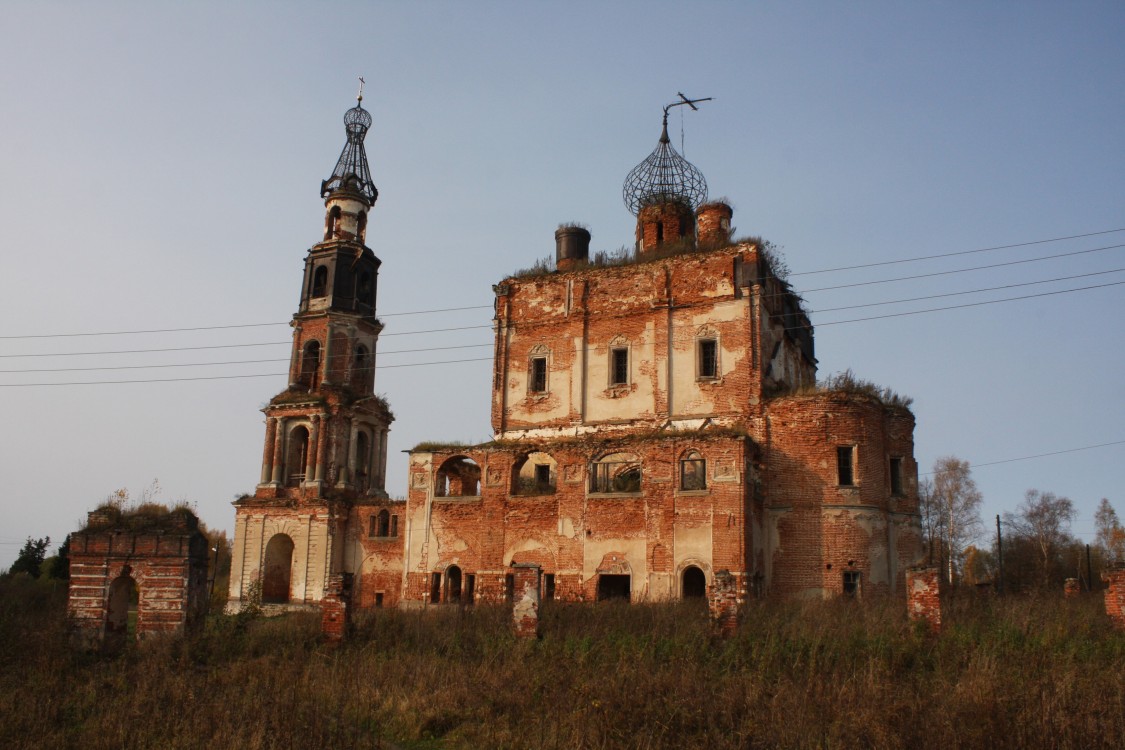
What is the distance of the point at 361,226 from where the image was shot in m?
33.5

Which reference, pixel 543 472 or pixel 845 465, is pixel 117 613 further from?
pixel 845 465

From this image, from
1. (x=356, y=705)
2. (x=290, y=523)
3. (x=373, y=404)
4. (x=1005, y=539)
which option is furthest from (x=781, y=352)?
(x=1005, y=539)

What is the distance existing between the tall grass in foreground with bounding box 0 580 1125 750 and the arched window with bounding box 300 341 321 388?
605 inches

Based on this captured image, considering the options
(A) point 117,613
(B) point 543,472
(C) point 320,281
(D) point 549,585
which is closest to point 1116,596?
(D) point 549,585

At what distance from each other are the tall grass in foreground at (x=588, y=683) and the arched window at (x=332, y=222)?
19.1m

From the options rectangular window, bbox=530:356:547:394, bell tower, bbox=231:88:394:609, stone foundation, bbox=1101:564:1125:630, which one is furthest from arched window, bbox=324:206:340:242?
stone foundation, bbox=1101:564:1125:630

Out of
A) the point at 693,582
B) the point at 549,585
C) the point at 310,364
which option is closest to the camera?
the point at 693,582

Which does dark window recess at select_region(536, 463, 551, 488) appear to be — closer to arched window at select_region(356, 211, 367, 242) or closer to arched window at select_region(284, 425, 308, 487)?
arched window at select_region(284, 425, 308, 487)

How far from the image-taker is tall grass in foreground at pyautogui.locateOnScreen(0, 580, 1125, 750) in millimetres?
8641

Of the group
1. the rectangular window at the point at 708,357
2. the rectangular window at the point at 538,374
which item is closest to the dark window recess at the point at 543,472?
the rectangular window at the point at 538,374

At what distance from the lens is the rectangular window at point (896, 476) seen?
79.8 feet

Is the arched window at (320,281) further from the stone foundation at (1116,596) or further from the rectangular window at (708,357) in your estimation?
the stone foundation at (1116,596)

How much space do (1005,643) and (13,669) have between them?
1471 cm

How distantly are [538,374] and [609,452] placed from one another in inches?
193
